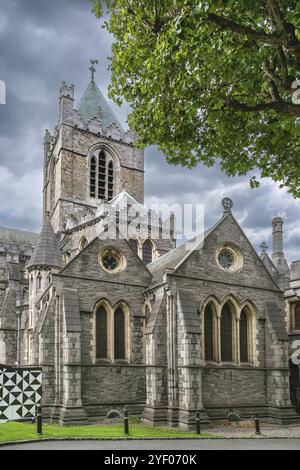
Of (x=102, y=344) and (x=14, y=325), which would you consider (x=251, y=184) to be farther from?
(x=14, y=325)

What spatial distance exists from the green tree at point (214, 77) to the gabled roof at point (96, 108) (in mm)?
35000

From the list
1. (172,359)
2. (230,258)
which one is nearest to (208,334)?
(172,359)

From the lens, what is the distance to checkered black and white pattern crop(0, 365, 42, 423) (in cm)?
1819

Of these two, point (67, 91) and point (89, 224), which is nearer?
point (89, 224)

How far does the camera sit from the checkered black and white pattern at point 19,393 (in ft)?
59.7

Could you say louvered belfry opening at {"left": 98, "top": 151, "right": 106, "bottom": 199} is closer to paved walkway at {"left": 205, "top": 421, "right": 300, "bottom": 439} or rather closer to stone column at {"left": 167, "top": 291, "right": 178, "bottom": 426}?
stone column at {"left": 167, "top": 291, "right": 178, "bottom": 426}

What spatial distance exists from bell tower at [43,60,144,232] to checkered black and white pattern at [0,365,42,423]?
22.7 metres

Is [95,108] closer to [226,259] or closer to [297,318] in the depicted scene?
[226,259]

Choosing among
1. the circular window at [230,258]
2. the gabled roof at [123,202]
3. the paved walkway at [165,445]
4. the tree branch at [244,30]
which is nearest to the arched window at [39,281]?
the gabled roof at [123,202]

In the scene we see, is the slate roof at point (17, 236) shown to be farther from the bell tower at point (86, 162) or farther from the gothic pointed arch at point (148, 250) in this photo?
the gothic pointed arch at point (148, 250)

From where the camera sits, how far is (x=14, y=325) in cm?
3675

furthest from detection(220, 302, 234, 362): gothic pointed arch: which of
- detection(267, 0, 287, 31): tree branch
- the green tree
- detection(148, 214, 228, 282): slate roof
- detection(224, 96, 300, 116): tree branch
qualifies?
detection(267, 0, 287, 31): tree branch

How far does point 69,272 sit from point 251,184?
31.5ft
